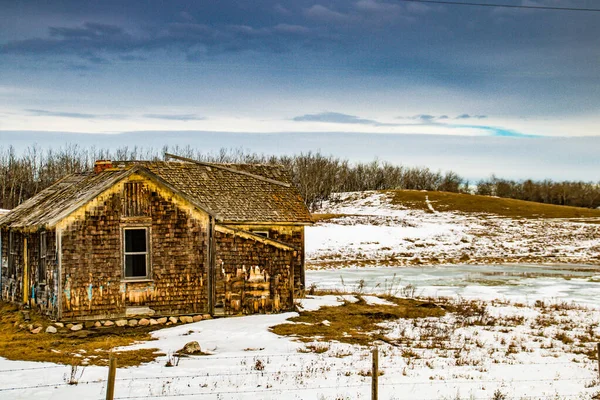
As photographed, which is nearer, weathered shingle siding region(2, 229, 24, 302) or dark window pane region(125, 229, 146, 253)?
dark window pane region(125, 229, 146, 253)

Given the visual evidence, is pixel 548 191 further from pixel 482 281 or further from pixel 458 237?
pixel 482 281

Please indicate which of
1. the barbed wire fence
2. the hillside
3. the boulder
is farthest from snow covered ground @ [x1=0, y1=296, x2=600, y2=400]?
the hillside

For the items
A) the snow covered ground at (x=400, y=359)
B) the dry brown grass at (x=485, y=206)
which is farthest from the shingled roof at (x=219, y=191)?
the dry brown grass at (x=485, y=206)

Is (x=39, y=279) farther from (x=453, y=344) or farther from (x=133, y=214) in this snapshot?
(x=453, y=344)

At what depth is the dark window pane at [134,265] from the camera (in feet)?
66.6

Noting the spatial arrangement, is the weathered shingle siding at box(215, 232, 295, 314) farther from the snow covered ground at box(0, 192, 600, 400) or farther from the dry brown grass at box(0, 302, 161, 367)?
the dry brown grass at box(0, 302, 161, 367)

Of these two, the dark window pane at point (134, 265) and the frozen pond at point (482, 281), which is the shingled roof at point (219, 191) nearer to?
the dark window pane at point (134, 265)

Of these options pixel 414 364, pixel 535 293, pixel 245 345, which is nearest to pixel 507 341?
pixel 414 364

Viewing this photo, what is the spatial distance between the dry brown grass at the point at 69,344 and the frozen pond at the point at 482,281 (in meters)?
13.3

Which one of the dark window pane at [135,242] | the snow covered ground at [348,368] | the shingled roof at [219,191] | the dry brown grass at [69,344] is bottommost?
the snow covered ground at [348,368]

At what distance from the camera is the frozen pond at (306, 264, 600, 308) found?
2856cm

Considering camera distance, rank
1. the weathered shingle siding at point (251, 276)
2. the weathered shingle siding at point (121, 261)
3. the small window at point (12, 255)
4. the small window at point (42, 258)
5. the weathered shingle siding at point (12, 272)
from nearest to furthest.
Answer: the weathered shingle siding at point (121, 261) → the small window at point (42, 258) → the weathered shingle siding at point (251, 276) → the weathered shingle siding at point (12, 272) → the small window at point (12, 255)

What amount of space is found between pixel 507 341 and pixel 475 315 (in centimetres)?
423

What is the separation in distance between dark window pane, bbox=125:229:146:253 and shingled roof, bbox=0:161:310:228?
A: 6.06 ft
